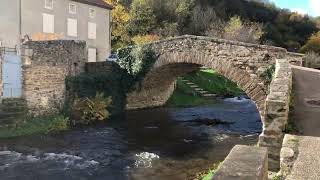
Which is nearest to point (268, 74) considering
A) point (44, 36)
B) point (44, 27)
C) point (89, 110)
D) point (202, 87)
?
point (89, 110)

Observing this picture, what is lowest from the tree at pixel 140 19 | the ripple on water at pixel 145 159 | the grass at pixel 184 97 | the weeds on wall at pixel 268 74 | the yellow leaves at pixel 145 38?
the ripple on water at pixel 145 159

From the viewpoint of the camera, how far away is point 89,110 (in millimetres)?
18781

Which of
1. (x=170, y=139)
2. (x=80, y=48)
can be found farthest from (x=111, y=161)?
(x=80, y=48)

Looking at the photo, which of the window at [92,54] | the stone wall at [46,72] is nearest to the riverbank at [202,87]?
the window at [92,54]

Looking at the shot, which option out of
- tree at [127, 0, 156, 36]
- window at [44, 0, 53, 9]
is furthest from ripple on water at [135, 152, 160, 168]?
tree at [127, 0, 156, 36]

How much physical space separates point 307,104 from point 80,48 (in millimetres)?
12647

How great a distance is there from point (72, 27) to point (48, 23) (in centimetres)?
224

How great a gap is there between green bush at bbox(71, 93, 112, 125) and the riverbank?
7189mm

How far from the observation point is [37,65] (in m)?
17.3

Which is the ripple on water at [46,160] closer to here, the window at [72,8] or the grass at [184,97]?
the grass at [184,97]

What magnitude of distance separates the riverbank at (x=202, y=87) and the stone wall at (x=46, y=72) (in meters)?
8.95

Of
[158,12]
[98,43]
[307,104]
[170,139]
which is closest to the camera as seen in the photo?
[307,104]

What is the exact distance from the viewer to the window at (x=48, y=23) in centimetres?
2462

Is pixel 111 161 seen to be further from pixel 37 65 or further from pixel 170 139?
pixel 37 65
